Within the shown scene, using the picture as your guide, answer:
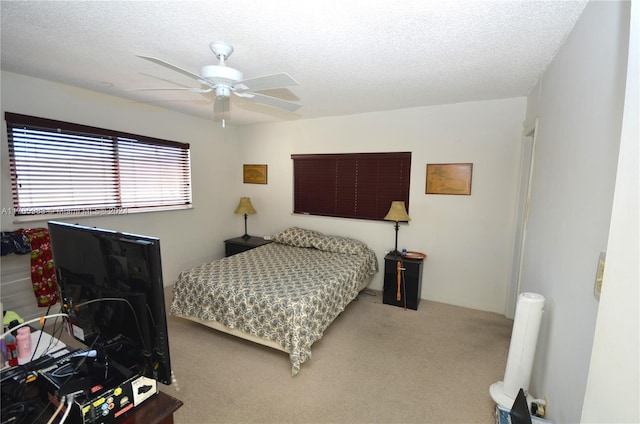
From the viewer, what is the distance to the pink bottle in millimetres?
1188

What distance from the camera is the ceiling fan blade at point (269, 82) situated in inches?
64.7

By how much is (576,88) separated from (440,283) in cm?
251

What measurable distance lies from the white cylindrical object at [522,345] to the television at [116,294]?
1.80m

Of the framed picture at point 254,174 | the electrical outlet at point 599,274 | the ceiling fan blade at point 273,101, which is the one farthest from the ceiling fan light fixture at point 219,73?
the framed picture at point 254,174

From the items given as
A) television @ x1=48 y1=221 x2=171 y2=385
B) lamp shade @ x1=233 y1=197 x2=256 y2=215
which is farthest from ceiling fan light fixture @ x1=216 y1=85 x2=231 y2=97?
lamp shade @ x1=233 y1=197 x2=256 y2=215

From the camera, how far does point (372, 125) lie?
3646 mm

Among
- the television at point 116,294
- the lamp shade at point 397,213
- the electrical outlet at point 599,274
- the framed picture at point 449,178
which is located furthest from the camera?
the lamp shade at point 397,213

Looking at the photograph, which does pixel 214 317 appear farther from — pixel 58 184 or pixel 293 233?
pixel 58 184

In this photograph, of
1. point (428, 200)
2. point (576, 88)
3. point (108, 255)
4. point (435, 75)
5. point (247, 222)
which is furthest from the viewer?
point (247, 222)

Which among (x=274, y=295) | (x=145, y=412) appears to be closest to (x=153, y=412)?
(x=145, y=412)

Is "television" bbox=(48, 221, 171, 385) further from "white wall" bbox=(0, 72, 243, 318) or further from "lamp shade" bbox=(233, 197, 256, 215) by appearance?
"lamp shade" bbox=(233, 197, 256, 215)

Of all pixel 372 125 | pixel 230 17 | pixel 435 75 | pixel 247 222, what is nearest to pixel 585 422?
pixel 230 17

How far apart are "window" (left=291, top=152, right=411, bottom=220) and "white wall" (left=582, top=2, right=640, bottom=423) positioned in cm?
284

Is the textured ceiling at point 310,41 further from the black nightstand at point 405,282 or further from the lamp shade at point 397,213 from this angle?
the black nightstand at point 405,282
